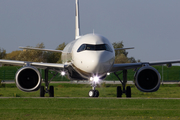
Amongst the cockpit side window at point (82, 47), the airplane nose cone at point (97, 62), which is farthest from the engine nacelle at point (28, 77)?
the airplane nose cone at point (97, 62)

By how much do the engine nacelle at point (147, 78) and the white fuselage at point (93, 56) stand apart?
237cm

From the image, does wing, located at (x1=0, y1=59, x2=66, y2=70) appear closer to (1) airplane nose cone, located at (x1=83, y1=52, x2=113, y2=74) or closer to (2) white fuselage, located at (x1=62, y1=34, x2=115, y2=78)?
(2) white fuselage, located at (x1=62, y1=34, x2=115, y2=78)

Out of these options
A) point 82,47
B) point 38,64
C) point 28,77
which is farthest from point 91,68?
point 38,64

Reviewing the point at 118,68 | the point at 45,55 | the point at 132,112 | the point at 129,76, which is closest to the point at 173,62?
the point at 118,68

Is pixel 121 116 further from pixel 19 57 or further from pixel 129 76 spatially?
pixel 19 57

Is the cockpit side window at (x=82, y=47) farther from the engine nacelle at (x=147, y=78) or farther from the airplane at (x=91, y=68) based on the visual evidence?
the engine nacelle at (x=147, y=78)

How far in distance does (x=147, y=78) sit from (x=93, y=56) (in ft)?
14.1

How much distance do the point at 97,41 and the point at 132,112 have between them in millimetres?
7304

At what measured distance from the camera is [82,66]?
18.3 metres

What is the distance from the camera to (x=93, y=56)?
57.0 ft

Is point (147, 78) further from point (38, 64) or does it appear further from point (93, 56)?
point (38, 64)

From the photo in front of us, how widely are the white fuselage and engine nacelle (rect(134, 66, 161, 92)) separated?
93.3 inches

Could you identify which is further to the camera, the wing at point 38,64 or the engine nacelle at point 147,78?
the wing at point 38,64

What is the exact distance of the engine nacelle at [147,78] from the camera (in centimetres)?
1975
